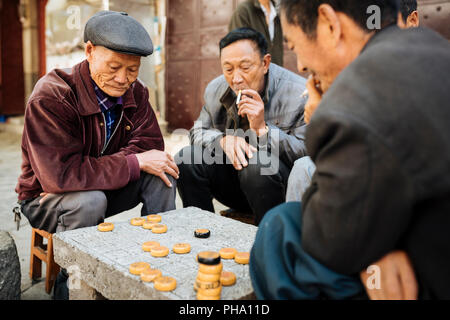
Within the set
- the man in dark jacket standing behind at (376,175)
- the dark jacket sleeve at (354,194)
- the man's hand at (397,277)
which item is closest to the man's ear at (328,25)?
the man in dark jacket standing behind at (376,175)

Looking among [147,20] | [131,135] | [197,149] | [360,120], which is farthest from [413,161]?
[147,20]

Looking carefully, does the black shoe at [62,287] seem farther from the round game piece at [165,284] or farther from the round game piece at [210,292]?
the round game piece at [210,292]

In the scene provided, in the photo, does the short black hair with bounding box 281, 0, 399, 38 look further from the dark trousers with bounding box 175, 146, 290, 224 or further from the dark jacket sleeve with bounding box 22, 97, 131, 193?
the dark trousers with bounding box 175, 146, 290, 224

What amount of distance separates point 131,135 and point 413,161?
1.98 metres

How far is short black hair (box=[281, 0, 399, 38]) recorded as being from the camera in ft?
3.68

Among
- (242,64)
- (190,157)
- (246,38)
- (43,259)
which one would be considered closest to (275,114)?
(242,64)

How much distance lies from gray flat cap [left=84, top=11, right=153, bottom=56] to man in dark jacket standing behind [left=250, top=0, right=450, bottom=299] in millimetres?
1258

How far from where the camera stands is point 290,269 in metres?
1.13

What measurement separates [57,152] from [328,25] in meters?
1.53

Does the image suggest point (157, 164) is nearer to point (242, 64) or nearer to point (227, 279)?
point (242, 64)

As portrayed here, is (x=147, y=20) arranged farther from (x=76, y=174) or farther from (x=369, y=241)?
(x=369, y=241)

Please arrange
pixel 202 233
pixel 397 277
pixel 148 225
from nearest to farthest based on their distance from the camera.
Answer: pixel 397 277
pixel 202 233
pixel 148 225

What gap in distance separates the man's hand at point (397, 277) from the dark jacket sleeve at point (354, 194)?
0.14ft

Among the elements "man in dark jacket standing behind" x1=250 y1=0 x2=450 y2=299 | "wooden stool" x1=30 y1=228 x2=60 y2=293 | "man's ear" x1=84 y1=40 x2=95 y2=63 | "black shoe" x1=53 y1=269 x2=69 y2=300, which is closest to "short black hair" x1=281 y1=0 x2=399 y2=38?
"man in dark jacket standing behind" x1=250 y1=0 x2=450 y2=299
